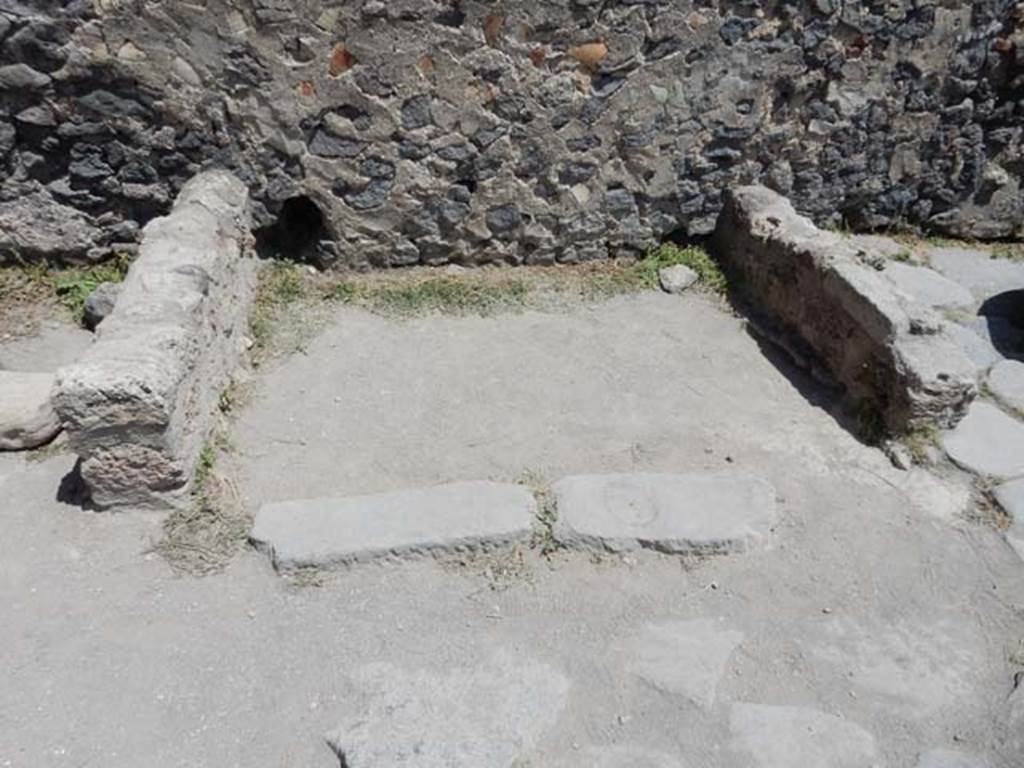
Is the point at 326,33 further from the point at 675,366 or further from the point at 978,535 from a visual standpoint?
the point at 978,535

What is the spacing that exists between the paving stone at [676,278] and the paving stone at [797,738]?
8.77 ft

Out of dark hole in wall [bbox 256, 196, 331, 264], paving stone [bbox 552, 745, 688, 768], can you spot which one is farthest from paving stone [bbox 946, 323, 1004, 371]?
dark hole in wall [bbox 256, 196, 331, 264]

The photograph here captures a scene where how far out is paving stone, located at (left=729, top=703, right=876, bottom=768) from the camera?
8.71ft

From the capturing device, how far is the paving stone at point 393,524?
320 cm

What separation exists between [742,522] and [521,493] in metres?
0.80

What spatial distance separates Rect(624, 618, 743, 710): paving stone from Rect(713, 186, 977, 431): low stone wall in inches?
55.4

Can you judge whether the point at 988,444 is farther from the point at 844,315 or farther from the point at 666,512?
the point at 666,512

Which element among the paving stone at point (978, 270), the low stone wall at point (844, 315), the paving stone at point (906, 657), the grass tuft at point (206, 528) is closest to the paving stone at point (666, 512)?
the paving stone at point (906, 657)

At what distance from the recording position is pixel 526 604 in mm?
3113

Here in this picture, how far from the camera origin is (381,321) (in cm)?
463

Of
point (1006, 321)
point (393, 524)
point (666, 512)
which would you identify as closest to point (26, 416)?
point (393, 524)

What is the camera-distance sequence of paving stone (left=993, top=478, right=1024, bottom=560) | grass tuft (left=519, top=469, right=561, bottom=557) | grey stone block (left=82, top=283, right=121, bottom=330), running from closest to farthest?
grass tuft (left=519, top=469, right=561, bottom=557), paving stone (left=993, top=478, right=1024, bottom=560), grey stone block (left=82, top=283, right=121, bottom=330)

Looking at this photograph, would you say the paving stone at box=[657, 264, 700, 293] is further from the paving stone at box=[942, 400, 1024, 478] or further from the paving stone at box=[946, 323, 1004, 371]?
the paving stone at box=[942, 400, 1024, 478]

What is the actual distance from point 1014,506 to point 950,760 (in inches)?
49.8
